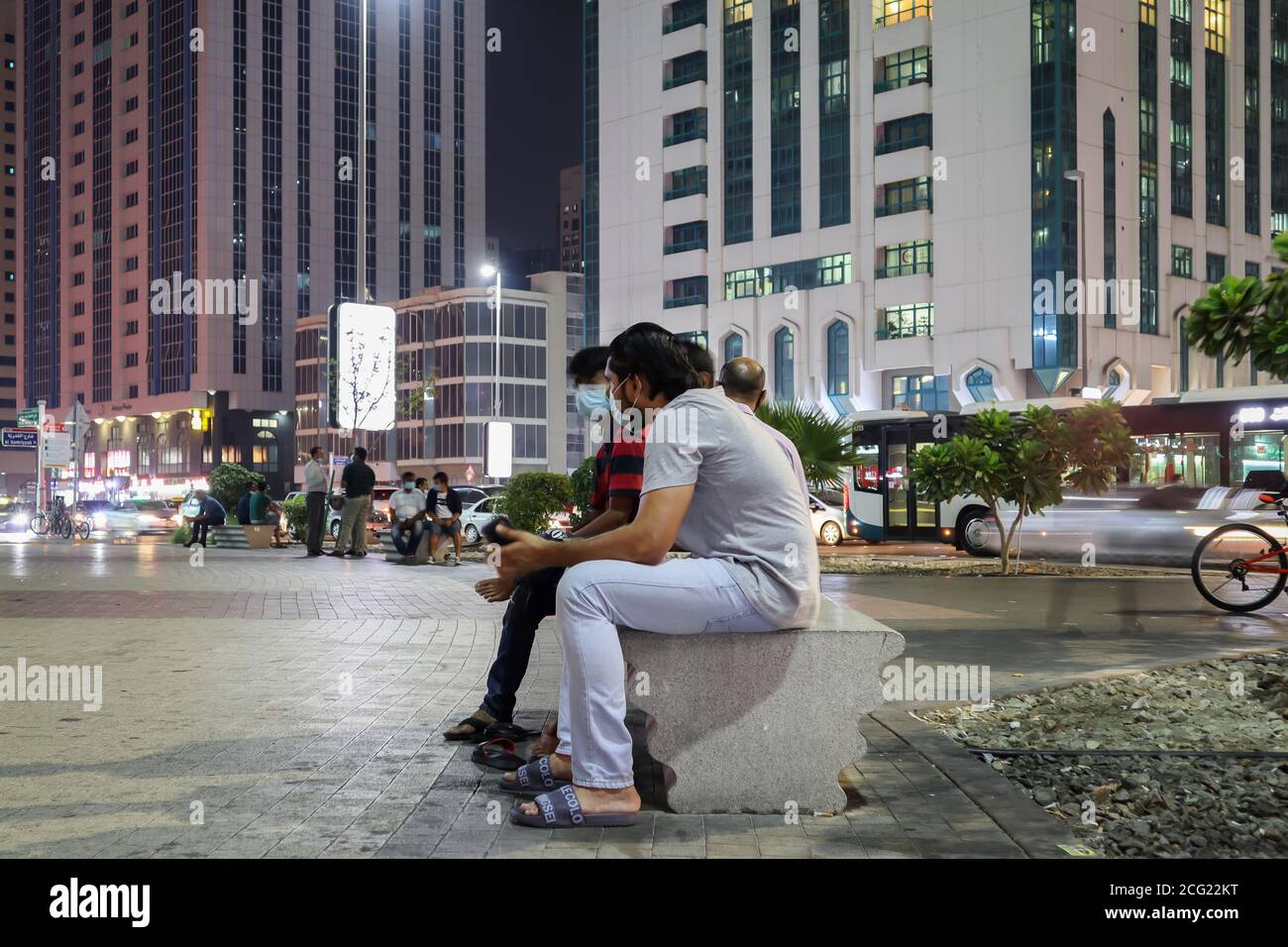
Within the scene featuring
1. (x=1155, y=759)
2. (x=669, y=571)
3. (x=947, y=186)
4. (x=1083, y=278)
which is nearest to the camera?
(x=669, y=571)

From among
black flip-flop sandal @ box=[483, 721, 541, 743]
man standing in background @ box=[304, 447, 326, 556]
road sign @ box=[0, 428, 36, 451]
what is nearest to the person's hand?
black flip-flop sandal @ box=[483, 721, 541, 743]

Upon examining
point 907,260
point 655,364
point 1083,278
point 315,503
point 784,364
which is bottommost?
point 315,503

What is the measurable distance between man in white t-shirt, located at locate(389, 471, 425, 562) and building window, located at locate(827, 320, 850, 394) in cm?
4279

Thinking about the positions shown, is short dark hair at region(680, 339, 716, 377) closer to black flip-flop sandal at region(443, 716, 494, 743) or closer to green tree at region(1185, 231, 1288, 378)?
black flip-flop sandal at region(443, 716, 494, 743)

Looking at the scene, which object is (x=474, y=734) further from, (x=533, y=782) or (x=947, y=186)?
(x=947, y=186)

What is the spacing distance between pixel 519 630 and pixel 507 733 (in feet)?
1.58

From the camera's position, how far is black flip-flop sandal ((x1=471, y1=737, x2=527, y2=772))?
16.8 feet

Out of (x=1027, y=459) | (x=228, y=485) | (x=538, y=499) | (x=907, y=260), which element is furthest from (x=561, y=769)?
(x=907, y=260)

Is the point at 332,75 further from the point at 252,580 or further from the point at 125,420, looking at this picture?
the point at 252,580

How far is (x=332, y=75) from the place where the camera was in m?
120

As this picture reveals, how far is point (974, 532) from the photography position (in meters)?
24.1

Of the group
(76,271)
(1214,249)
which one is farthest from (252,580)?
(76,271)

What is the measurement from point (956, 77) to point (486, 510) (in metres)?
38.3

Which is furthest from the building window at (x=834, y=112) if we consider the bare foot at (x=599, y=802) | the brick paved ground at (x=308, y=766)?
the bare foot at (x=599, y=802)
